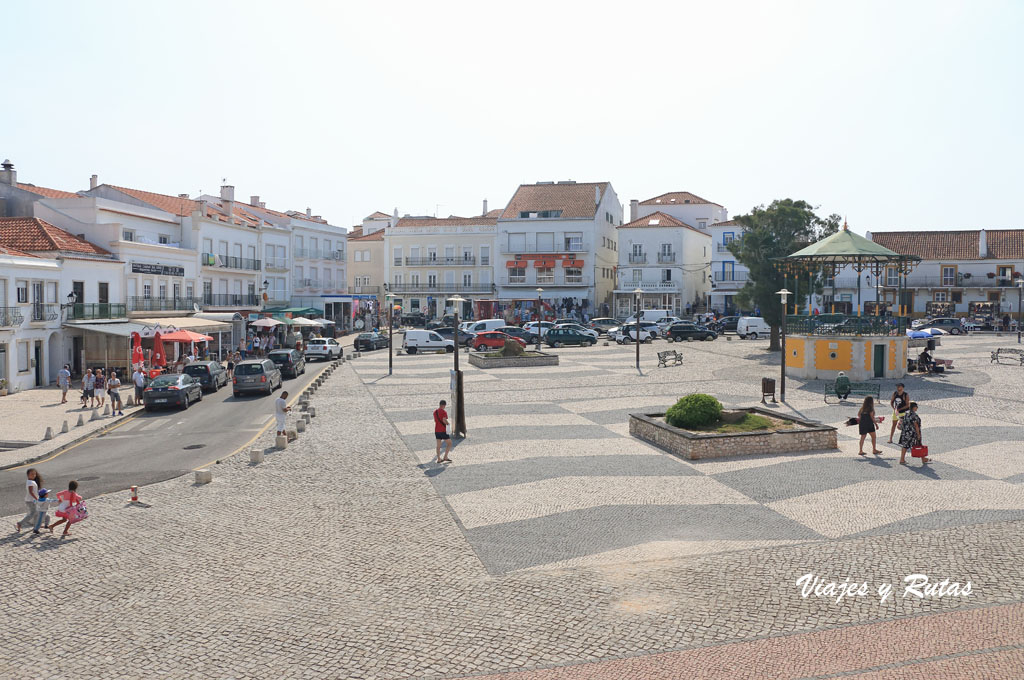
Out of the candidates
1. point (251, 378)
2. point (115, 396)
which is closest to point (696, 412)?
point (251, 378)

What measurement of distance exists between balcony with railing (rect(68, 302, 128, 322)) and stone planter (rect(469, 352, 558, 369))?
58.9 feet

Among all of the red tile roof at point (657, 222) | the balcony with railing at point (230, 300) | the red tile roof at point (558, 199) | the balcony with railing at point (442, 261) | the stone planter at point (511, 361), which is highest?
the red tile roof at point (558, 199)

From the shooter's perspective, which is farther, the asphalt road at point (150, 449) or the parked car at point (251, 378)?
the parked car at point (251, 378)

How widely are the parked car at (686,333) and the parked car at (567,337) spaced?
214 inches

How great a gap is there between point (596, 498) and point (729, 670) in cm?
689

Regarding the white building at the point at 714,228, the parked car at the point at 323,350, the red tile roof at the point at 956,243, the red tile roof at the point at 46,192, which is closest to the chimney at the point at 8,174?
the red tile roof at the point at 46,192

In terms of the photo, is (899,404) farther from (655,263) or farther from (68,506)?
(655,263)

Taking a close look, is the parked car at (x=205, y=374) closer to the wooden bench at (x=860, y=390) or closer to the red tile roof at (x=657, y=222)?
→ the wooden bench at (x=860, y=390)

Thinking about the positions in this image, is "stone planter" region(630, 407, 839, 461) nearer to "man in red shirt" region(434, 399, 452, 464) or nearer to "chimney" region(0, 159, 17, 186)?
"man in red shirt" region(434, 399, 452, 464)

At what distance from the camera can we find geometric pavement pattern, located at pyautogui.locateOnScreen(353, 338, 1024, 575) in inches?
517

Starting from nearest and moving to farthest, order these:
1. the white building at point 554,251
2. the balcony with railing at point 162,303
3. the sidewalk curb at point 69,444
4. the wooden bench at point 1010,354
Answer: the sidewalk curb at point 69,444 < the wooden bench at point 1010,354 < the balcony with railing at point 162,303 < the white building at point 554,251

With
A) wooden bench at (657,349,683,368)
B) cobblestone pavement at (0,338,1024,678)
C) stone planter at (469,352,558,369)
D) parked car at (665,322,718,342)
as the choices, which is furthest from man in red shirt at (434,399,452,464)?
parked car at (665,322,718,342)

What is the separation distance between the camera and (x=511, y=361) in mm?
39938

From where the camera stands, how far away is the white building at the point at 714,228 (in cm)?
8031
